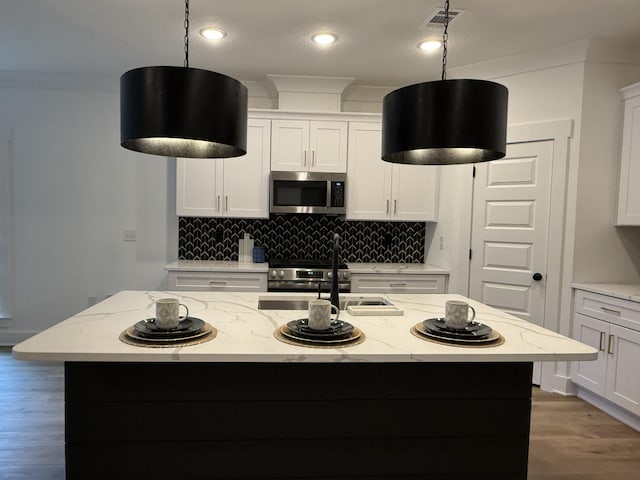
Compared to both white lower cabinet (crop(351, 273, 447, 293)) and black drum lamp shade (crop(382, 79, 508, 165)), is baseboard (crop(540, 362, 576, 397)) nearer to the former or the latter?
white lower cabinet (crop(351, 273, 447, 293))

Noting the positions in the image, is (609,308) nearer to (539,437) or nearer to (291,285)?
(539,437)

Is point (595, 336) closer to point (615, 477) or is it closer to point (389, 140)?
point (615, 477)

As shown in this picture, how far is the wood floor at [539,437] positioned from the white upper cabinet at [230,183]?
5.82 ft

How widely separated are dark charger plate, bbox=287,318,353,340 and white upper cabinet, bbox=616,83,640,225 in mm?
2594

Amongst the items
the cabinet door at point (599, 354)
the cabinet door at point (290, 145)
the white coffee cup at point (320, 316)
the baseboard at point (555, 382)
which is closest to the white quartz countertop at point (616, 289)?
the cabinet door at point (599, 354)

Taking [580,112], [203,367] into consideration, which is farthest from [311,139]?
[203,367]

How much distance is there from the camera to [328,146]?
3.80m

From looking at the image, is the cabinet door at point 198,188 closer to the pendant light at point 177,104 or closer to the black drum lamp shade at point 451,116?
the pendant light at point 177,104

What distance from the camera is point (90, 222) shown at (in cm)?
408

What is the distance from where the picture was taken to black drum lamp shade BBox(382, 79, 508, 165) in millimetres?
1452

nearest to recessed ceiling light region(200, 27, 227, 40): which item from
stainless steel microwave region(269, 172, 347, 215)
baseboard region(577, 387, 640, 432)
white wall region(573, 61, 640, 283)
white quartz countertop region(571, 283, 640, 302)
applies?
stainless steel microwave region(269, 172, 347, 215)

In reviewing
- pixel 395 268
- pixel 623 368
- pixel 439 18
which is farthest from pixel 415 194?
pixel 623 368

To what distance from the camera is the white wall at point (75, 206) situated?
3.99 metres

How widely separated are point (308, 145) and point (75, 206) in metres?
2.36
